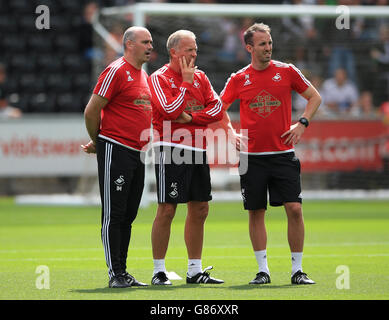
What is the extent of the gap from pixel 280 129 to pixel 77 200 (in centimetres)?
1037

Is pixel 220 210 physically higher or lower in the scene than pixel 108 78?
lower

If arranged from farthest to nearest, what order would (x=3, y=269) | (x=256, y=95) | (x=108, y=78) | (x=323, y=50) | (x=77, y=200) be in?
1. (x=323, y=50)
2. (x=77, y=200)
3. (x=3, y=269)
4. (x=256, y=95)
5. (x=108, y=78)

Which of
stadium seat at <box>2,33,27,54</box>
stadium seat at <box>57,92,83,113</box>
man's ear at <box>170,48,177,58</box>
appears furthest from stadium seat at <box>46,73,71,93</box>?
man's ear at <box>170,48,177,58</box>

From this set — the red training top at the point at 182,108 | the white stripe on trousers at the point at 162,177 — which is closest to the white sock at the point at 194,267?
the white stripe on trousers at the point at 162,177

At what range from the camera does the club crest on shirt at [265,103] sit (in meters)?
8.03

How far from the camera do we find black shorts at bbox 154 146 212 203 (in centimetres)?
779

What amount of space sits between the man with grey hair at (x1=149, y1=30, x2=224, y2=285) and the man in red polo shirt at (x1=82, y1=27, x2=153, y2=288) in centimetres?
19

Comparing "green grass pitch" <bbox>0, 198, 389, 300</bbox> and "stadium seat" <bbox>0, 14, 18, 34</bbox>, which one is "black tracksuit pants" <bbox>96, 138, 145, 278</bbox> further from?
"stadium seat" <bbox>0, 14, 18, 34</bbox>

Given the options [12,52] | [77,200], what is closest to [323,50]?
[77,200]

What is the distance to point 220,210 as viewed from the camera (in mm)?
16469

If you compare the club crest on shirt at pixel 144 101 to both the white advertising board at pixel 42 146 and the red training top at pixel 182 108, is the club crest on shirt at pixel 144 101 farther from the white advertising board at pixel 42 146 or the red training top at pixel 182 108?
the white advertising board at pixel 42 146

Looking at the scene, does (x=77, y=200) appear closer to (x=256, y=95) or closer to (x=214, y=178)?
(x=214, y=178)

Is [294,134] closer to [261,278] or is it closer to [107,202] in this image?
[261,278]

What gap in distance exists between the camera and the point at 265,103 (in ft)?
26.4
